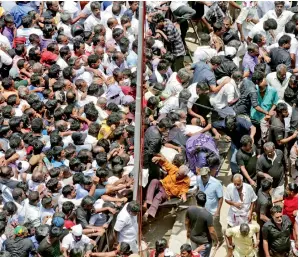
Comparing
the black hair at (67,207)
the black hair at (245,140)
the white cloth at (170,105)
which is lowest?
the black hair at (67,207)

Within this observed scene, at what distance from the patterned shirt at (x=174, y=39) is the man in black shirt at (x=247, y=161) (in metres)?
3.64

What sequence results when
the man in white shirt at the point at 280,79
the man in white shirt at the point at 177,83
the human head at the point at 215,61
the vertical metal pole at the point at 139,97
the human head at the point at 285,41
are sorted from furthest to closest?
the human head at the point at 285,41 < the human head at the point at 215,61 < the man in white shirt at the point at 177,83 < the man in white shirt at the point at 280,79 < the vertical metal pole at the point at 139,97

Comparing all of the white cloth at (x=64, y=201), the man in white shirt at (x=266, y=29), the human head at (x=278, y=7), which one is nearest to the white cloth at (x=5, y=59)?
the white cloth at (x=64, y=201)

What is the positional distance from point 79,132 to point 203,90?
2.04 meters

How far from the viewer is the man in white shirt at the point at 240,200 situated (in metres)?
12.8

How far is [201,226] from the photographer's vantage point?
491 inches

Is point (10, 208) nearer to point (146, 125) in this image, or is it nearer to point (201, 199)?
point (201, 199)

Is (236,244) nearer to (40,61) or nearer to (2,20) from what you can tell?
(40,61)

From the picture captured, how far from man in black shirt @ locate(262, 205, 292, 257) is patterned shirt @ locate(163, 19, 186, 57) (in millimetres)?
5103

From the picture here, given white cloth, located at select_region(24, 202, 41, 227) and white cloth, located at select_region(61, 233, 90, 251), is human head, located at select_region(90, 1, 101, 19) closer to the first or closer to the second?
white cloth, located at select_region(24, 202, 41, 227)

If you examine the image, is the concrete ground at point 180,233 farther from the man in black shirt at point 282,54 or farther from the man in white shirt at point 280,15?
the man in white shirt at point 280,15

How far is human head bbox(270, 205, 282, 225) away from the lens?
12125 mm

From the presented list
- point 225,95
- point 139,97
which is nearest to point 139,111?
point 139,97

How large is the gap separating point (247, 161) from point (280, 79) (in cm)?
191
